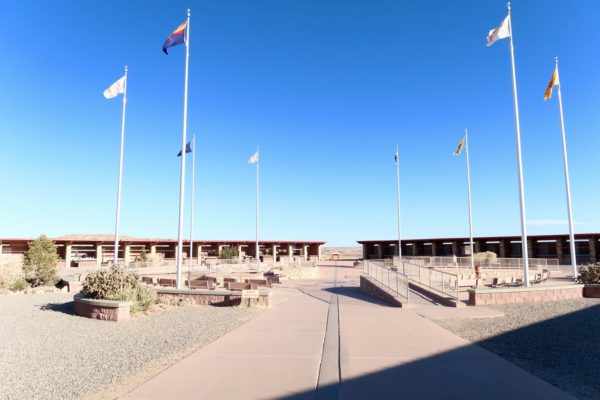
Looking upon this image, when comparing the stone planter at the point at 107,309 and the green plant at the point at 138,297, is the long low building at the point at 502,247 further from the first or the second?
the stone planter at the point at 107,309

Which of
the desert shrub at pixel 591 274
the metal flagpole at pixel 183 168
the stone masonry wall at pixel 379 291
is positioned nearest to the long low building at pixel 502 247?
the desert shrub at pixel 591 274

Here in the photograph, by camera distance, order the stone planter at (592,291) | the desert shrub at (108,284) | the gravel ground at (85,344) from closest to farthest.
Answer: the gravel ground at (85,344)
the desert shrub at (108,284)
the stone planter at (592,291)

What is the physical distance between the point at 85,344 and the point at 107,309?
297 centimetres

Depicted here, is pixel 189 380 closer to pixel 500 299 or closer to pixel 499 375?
pixel 499 375

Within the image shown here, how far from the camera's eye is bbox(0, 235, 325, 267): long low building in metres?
39.4

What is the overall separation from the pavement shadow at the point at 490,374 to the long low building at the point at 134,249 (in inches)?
1395

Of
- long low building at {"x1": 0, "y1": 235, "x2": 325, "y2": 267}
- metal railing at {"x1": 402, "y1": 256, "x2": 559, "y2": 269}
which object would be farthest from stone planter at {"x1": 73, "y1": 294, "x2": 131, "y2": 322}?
metal railing at {"x1": 402, "y1": 256, "x2": 559, "y2": 269}

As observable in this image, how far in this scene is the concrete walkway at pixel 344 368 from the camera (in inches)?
203

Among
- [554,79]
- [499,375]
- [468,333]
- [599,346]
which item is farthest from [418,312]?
[554,79]

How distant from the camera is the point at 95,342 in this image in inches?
328

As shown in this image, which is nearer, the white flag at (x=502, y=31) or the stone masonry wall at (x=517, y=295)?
the stone masonry wall at (x=517, y=295)

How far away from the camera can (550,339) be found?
8320mm

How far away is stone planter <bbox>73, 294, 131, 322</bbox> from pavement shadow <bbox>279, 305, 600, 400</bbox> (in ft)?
21.5

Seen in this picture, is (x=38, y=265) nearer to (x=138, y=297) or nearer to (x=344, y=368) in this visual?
(x=138, y=297)
